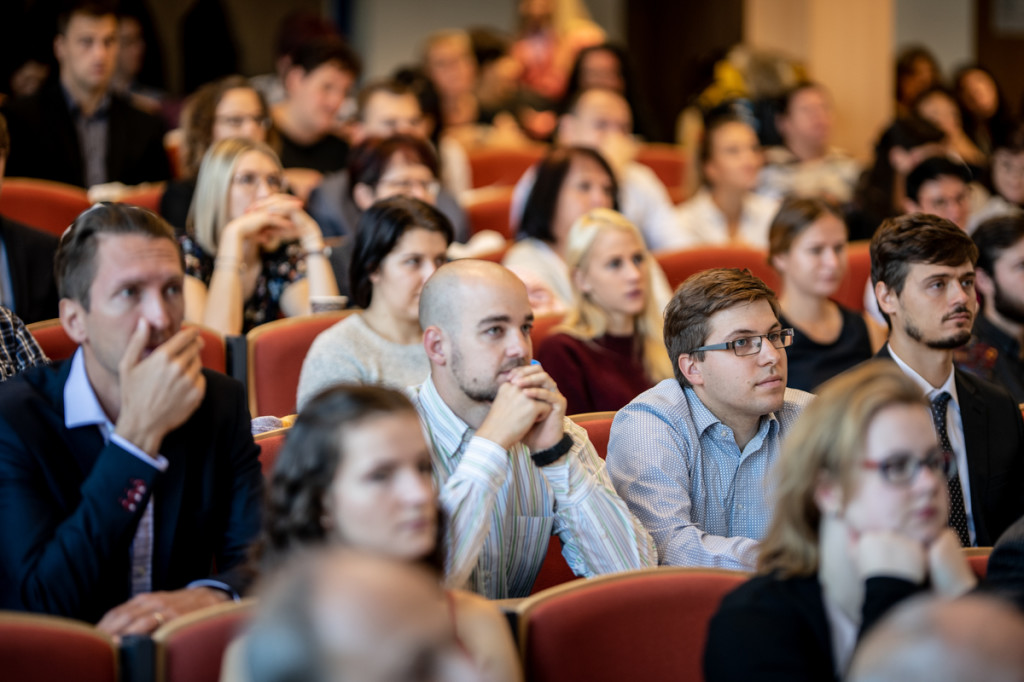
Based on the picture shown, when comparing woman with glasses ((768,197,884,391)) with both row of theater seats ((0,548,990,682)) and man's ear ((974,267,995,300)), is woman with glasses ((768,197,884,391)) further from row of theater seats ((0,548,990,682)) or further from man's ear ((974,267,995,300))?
row of theater seats ((0,548,990,682))

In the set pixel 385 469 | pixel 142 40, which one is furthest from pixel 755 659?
pixel 142 40

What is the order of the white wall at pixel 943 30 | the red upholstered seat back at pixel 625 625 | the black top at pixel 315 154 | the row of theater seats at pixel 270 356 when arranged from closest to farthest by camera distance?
the red upholstered seat back at pixel 625 625 < the row of theater seats at pixel 270 356 < the black top at pixel 315 154 < the white wall at pixel 943 30

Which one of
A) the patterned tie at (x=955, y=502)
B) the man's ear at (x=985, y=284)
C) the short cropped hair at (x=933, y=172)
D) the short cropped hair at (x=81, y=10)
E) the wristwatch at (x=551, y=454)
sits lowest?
the patterned tie at (x=955, y=502)

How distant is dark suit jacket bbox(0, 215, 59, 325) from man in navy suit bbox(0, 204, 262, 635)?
122 cm

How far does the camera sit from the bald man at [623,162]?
5.07 m

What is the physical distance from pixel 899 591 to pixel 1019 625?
30cm

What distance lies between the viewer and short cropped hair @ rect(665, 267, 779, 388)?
93.8 inches

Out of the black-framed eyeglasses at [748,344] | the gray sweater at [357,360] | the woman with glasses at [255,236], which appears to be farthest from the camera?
the woman with glasses at [255,236]

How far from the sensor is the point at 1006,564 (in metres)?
1.80

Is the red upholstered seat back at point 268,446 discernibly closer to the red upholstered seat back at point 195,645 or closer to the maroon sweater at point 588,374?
the red upholstered seat back at point 195,645

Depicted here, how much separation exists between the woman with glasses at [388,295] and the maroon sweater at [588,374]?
370 millimetres

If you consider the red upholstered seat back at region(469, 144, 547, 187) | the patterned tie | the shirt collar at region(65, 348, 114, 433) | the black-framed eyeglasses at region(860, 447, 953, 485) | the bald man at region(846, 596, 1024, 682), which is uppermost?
the red upholstered seat back at region(469, 144, 547, 187)

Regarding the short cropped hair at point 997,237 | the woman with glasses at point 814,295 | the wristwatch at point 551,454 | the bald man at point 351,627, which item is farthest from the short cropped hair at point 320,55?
the bald man at point 351,627

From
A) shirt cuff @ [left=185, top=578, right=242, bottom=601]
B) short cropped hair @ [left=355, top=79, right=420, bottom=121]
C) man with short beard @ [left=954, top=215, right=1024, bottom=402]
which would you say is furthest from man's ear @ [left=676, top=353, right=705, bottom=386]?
short cropped hair @ [left=355, top=79, right=420, bottom=121]
